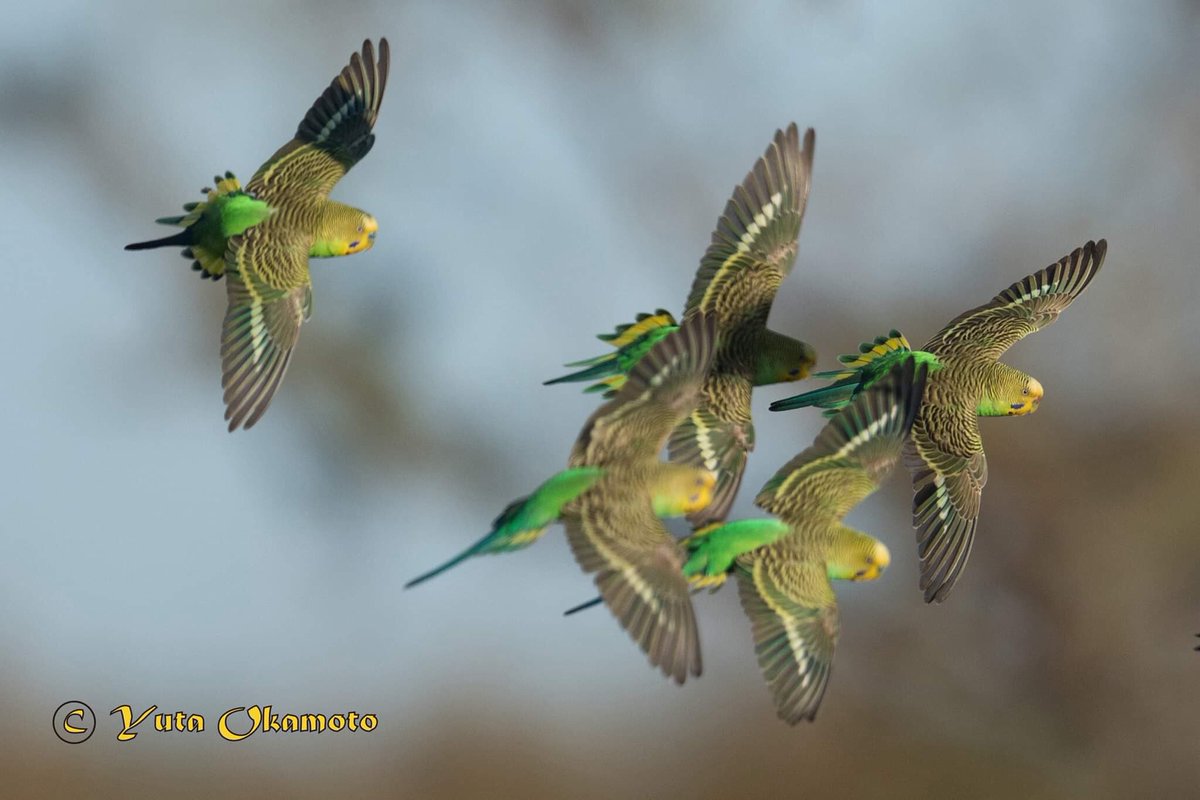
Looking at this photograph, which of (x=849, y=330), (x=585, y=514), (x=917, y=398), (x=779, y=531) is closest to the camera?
(x=585, y=514)

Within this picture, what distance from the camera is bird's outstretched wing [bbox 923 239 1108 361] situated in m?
3.55

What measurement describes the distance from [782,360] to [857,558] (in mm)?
583

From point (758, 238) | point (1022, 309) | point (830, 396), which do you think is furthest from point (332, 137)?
point (1022, 309)

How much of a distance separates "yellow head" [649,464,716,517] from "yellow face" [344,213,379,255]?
1.05 meters

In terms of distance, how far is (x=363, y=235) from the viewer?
3.22 meters

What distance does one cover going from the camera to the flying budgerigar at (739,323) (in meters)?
3.12

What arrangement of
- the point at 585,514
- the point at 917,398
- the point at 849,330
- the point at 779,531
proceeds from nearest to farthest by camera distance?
the point at 585,514 → the point at 779,531 → the point at 917,398 → the point at 849,330

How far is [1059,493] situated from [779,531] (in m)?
6.66

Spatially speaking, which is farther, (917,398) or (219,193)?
(219,193)

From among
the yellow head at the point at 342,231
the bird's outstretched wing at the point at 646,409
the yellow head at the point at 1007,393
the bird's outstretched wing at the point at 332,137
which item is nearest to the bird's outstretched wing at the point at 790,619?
the bird's outstretched wing at the point at 646,409

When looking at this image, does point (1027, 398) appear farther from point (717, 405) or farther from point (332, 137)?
point (332, 137)

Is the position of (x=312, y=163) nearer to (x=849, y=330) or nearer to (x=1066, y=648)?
(x=849, y=330)

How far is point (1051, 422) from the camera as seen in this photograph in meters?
8.88

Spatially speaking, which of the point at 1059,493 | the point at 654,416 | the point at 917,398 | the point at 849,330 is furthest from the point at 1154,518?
the point at 654,416
